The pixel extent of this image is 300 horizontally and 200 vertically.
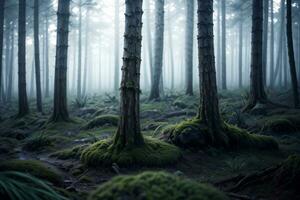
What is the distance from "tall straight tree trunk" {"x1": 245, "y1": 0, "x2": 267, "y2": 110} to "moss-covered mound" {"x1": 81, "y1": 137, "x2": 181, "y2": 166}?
714cm

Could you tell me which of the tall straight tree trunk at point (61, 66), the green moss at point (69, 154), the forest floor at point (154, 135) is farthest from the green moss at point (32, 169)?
the tall straight tree trunk at point (61, 66)

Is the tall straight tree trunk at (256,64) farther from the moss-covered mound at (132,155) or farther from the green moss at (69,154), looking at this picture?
the green moss at (69,154)

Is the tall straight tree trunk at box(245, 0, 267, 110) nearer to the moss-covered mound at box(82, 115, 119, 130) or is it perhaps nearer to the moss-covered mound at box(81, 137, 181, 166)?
the moss-covered mound at box(82, 115, 119, 130)

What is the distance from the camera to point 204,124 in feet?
24.7

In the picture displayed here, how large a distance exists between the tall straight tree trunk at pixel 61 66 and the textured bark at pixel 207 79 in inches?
293

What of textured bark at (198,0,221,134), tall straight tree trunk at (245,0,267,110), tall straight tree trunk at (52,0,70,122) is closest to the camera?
textured bark at (198,0,221,134)

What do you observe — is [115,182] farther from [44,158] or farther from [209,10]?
[209,10]

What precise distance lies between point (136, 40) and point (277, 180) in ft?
13.3

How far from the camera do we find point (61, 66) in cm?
1318

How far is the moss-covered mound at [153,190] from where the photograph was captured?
2350 mm

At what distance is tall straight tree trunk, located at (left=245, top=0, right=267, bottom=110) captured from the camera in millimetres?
12609

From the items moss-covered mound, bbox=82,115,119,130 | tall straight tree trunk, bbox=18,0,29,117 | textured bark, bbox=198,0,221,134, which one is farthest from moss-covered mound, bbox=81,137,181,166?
tall straight tree trunk, bbox=18,0,29,117

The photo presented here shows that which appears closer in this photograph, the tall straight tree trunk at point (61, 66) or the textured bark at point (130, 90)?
the textured bark at point (130, 90)

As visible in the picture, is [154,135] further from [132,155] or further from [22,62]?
[22,62]
